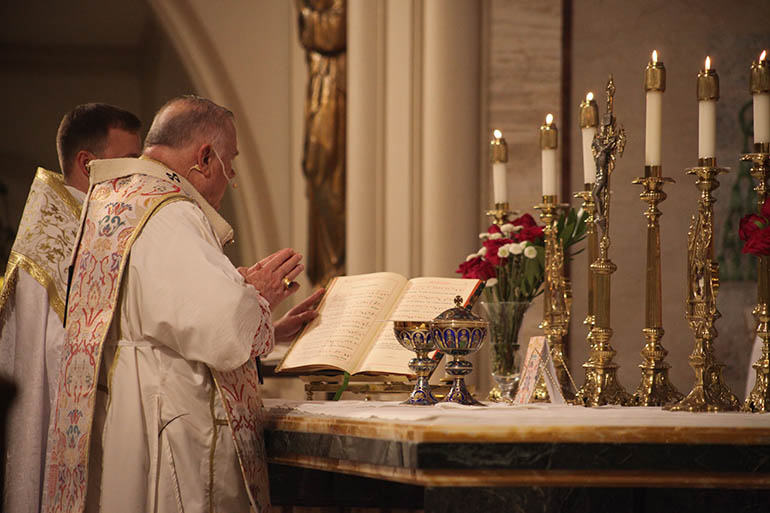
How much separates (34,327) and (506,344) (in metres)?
1.57

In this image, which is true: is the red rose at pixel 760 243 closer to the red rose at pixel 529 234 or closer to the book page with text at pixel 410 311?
the book page with text at pixel 410 311

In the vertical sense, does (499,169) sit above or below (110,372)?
above

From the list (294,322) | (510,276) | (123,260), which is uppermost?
(123,260)

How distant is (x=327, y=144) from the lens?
19.5ft

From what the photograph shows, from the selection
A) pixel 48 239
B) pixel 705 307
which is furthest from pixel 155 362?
pixel 705 307

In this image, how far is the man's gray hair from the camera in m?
3.27

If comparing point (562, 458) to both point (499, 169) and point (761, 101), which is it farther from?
point (499, 169)

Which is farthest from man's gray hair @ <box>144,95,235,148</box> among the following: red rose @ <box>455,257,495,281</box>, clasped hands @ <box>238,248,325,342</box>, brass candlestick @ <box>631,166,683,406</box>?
brass candlestick @ <box>631,166,683,406</box>

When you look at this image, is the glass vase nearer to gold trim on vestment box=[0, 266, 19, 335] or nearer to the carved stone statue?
gold trim on vestment box=[0, 266, 19, 335]

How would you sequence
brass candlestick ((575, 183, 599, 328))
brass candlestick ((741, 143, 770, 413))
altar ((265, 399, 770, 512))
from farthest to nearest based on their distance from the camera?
brass candlestick ((575, 183, 599, 328)), brass candlestick ((741, 143, 770, 413)), altar ((265, 399, 770, 512))

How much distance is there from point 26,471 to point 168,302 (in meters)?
1.05

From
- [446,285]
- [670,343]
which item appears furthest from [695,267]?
[670,343]

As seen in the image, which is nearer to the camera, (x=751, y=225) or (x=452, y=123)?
(x=751, y=225)

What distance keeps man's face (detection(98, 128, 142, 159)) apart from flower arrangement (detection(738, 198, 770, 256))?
2.20 m
